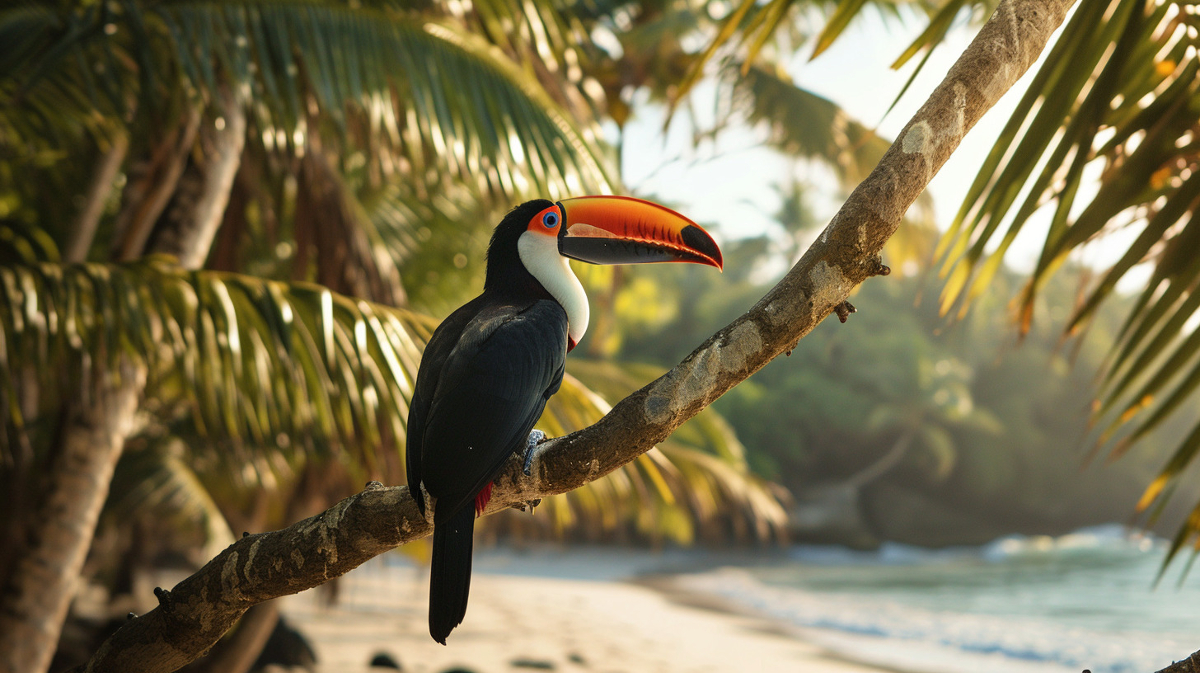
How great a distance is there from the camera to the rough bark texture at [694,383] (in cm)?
96

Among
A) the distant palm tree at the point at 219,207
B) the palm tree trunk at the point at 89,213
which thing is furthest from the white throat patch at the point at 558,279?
the palm tree trunk at the point at 89,213

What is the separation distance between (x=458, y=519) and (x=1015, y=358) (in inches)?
1062

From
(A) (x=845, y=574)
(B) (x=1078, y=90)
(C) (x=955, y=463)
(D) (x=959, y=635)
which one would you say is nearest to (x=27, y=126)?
(B) (x=1078, y=90)

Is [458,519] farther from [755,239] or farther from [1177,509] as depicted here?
[1177,509]

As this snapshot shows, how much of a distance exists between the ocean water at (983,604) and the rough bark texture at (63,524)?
21.8 feet

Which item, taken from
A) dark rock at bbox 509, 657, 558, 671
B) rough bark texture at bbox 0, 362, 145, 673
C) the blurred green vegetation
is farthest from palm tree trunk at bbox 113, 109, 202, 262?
the blurred green vegetation

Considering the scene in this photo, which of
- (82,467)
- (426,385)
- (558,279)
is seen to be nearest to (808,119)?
(82,467)

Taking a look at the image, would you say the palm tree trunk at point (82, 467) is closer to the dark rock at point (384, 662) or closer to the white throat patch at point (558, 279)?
the white throat patch at point (558, 279)

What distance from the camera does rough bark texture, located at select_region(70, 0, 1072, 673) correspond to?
3.15 feet

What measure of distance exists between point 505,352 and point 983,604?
649 inches

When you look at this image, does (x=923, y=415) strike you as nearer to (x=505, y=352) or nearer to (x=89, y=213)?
(x=89, y=213)

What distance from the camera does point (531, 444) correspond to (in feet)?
3.62

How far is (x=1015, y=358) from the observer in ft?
81.1

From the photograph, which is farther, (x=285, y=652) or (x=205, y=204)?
(x=285, y=652)
